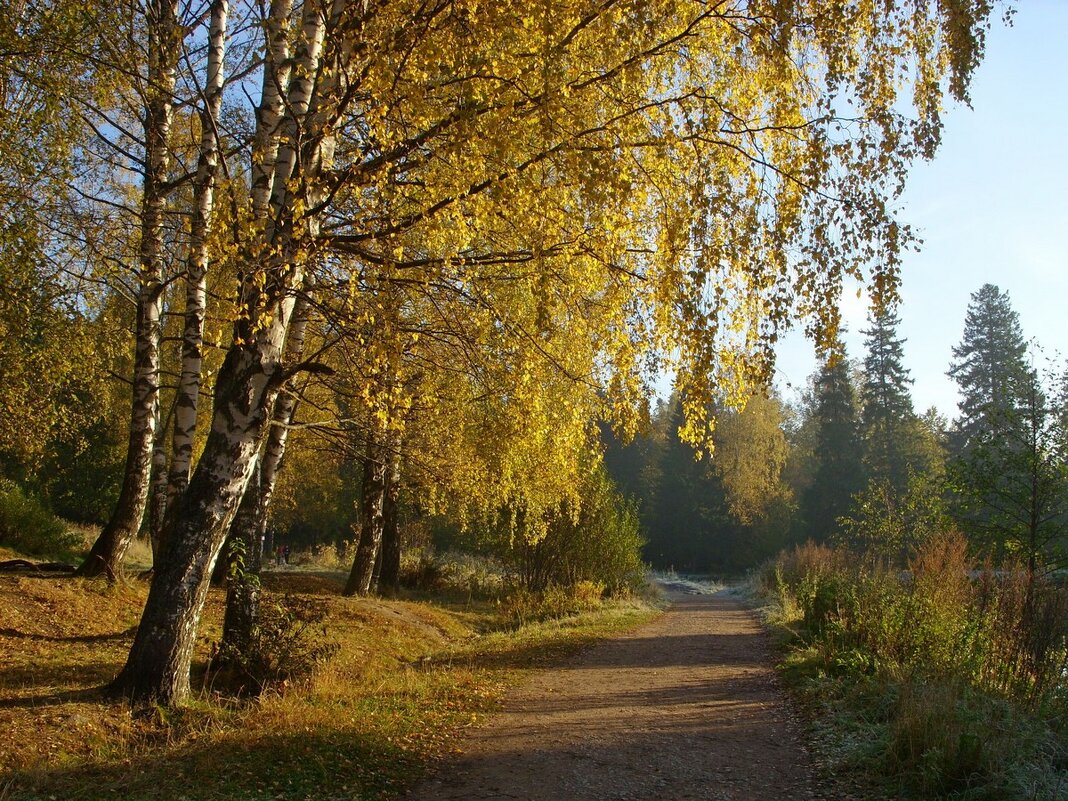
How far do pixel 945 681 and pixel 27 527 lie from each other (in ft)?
50.8

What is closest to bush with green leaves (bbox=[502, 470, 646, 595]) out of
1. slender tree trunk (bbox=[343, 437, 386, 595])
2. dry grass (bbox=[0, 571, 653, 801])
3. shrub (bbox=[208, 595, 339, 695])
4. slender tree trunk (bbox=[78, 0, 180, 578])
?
slender tree trunk (bbox=[343, 437, 386, 595])

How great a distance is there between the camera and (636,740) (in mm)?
6746

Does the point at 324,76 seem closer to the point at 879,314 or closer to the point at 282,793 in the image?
the point at 879,314

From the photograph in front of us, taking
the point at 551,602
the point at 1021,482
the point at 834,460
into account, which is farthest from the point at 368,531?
the point at 834,460

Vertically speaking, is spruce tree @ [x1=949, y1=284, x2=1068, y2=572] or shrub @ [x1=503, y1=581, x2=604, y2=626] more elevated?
spruce tree @ [x1=949, y1=284, x2=1068, y2=572]

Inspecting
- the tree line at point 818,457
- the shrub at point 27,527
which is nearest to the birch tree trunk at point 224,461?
the shrub at point 27,527

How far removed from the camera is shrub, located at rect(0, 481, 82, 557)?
45.3ft

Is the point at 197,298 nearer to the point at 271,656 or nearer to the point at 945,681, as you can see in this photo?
the point at 271,656

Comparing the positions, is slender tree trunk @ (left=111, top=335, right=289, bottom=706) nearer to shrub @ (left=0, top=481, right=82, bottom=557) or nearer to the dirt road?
the dirt road

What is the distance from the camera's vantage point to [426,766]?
5.78 metres

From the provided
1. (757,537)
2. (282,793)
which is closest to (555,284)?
(282,793)

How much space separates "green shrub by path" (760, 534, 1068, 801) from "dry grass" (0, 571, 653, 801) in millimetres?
3695

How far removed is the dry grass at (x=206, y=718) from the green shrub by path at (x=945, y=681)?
369 cm

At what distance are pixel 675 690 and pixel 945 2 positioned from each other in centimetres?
774
